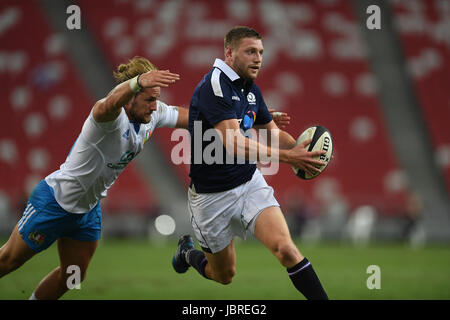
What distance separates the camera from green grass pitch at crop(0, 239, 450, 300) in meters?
7.63

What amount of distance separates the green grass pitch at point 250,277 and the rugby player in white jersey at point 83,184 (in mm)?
1951

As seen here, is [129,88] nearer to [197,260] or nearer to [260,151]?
[260,151]

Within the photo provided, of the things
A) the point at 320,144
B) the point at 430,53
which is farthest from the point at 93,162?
the point at 430,53

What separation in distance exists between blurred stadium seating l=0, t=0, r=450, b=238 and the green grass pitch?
291 inches

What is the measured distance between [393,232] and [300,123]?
572 centimetres

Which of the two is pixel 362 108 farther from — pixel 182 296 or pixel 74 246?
pixel 74 246

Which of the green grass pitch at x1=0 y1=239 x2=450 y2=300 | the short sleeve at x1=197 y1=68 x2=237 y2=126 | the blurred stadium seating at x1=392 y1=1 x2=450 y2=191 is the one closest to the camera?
the short sleeve at x1=197 y1=68 x2=237 y2=126

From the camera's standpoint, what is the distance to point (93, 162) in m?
5.36

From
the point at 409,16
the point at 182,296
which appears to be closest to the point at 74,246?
the point at 182,296

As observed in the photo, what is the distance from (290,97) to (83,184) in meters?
18.9

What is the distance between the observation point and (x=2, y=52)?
24594 mm

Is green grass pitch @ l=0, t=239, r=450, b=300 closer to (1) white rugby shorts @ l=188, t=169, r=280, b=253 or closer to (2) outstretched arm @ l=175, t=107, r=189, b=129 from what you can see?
(1) white rugby shorts @ l=188, t=169, r=280, b=253

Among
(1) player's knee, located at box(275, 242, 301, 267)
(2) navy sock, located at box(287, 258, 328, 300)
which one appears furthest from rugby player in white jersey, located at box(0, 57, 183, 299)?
(2) navy sock, located at box(287, 258, 328, 300)

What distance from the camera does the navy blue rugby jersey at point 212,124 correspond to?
525 centimetres
